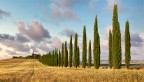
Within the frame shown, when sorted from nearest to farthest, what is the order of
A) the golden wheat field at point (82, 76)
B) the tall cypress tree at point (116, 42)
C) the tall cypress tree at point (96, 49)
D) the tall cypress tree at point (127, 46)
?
1. the golden wheat field at point (82, 76)
2. the tall cypress tree at point (116, 42)
3. the tall cypress tree at point (127, 46)
4. the tall cypress tree at point (96, 49)

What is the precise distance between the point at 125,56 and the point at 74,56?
75.9 feet

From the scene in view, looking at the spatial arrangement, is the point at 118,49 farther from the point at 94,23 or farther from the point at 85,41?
the point at 85,41

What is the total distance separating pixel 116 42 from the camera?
50188 mm

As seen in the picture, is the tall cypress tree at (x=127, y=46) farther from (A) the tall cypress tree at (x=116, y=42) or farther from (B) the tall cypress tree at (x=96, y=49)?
(B) the tall cypress tree at (x=96, y=49)

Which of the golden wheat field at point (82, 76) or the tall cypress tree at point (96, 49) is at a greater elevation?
the tall cypress tree at point (96, 49)

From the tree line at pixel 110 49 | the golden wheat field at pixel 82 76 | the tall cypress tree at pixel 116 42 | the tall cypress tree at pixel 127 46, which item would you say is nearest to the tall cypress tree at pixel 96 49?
the tree line at pixel 110 49

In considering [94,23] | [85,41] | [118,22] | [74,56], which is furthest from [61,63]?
[118,22]

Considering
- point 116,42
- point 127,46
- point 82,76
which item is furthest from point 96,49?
point 82,76

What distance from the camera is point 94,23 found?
197ft

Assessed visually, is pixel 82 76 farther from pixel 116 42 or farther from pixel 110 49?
pixel 110 49

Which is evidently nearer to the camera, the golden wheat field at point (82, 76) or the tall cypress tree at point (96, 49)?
the golden wheat field at point (82, 76)

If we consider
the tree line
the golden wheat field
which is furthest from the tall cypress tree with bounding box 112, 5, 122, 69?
the golden wheat field

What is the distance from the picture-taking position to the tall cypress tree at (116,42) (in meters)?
49.1

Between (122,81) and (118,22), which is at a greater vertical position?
(118,22)
